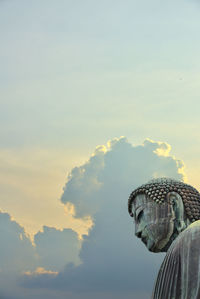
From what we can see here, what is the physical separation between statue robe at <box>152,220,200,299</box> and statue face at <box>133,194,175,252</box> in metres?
2.17

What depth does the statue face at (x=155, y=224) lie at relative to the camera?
57.6ft

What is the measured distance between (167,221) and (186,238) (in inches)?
95.9

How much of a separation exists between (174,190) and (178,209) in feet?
1.62

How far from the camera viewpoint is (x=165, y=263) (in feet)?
50.4

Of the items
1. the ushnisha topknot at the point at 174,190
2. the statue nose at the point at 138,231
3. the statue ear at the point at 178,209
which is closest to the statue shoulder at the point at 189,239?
the statue ear at the point at 178,209

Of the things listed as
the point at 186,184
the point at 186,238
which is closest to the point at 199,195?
the point at 186,184

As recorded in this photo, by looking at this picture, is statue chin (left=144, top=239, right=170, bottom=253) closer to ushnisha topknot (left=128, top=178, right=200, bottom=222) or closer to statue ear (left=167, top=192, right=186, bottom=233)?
statue ear (left=167, top=192, right=186, bottom=233)

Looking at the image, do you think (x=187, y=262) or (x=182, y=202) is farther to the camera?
(x=182, y=202)

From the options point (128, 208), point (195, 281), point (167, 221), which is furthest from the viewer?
point (128, 208)

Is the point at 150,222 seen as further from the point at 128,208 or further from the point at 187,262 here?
the point at 187,262

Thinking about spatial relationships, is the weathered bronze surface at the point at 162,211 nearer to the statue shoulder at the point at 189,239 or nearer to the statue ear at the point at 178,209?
the statue ear at the point at 178,209

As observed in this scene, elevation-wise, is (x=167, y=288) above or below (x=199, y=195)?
below

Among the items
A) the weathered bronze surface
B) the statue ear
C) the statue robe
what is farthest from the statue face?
the statue robe

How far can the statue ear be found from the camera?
17548 mm
